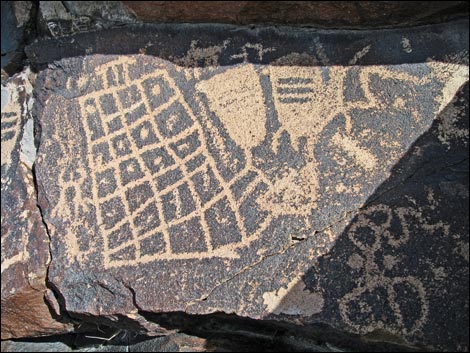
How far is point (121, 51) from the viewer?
1.69 metres

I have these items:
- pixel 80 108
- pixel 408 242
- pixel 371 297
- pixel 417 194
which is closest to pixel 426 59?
pixel 417 194

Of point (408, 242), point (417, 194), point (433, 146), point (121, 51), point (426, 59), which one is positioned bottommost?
point (408, 242)

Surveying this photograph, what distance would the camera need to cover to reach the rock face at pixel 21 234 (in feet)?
5.03

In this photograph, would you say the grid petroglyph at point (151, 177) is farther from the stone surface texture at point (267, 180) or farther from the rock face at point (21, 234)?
the rock face at point (21, 234)

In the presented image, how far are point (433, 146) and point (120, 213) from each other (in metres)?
0.85

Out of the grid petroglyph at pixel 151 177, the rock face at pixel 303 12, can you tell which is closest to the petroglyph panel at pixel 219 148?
the grid petroglyph at pixel 151 177

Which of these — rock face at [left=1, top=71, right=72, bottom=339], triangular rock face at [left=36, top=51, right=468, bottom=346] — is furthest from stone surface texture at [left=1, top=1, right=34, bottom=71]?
triangular rock face at [left=36, top=51, right=468, bottom=346]

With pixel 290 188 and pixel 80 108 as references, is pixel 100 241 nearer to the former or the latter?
pixel 80 108

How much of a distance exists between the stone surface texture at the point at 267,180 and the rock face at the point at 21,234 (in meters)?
0.05

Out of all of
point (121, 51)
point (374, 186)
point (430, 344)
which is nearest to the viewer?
point (430, 344)

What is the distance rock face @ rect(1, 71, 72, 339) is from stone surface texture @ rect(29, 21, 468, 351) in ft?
0.18

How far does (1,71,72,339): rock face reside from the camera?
5.03 ft

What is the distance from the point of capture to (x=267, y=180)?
149 cm

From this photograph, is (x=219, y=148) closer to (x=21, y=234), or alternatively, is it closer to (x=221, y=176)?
(x=221, y=176)
